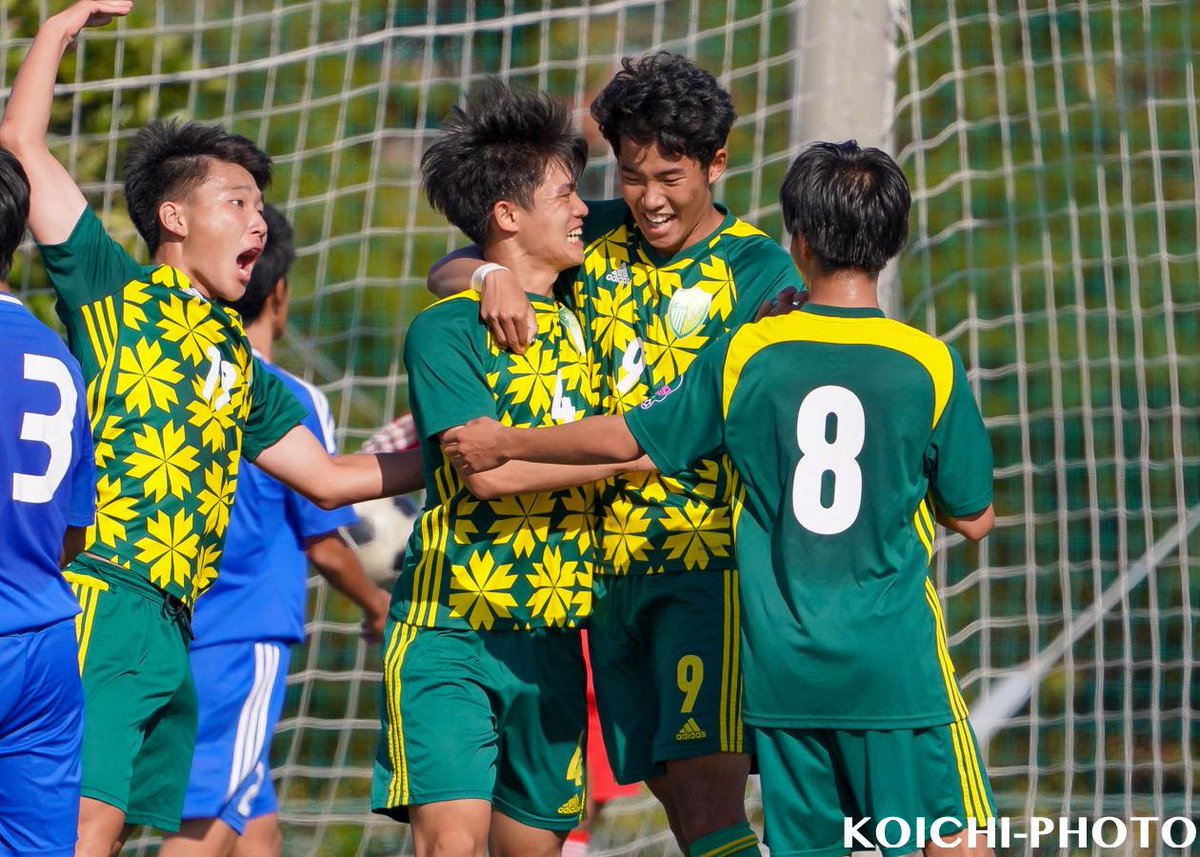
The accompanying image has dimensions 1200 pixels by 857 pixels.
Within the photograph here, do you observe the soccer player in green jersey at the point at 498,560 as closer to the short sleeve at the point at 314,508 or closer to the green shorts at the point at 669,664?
the green shorts at the point at 669,664

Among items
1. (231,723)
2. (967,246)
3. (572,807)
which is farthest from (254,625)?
(967,246)

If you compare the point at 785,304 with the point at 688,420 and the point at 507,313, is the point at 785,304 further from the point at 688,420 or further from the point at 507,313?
the point at 507,313

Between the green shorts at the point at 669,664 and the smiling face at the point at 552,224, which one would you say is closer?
the green shorts at the point at 669,664

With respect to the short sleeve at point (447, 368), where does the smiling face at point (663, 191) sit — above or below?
above

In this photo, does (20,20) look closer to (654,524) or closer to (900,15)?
(900,15)

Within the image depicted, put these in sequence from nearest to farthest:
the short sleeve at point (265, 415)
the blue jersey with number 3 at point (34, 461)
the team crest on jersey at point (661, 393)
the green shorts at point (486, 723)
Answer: the blue jersey with number 3 at point (34, 461), the team crest on jersey at point (661, 393), the green shorts at point (486, 723), the short sleeve at point (265, 415)

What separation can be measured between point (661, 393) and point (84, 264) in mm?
1218

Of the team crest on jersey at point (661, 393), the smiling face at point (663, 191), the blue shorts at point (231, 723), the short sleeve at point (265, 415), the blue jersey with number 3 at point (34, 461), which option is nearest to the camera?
the blue jersey with number 3 at point (34, 461)

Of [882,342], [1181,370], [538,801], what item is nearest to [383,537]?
[538,801]

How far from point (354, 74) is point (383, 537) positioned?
3426mm

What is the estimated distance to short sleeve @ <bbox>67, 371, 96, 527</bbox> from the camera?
3.27m

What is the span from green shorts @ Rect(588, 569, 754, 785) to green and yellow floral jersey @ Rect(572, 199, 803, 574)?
5cm

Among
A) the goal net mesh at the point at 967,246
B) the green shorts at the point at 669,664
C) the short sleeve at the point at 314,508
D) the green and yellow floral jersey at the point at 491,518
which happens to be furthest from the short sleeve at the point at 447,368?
the goal net mesh at the point at 967,246

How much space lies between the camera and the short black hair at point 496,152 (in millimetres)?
3877
